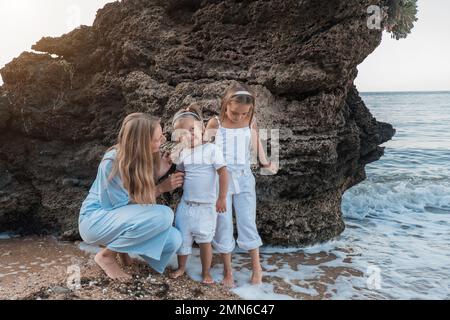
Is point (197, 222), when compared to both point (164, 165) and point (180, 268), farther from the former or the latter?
point (164, 165)

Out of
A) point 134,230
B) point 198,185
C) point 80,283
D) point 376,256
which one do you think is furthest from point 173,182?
point 376,256

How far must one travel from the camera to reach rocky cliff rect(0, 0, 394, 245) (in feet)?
Answer: 15.3

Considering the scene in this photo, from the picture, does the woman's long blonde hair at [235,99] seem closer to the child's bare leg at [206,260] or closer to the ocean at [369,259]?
the child's bare leg at [206,260]

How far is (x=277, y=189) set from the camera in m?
4.79

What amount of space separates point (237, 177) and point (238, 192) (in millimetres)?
136

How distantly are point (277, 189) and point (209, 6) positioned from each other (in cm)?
229

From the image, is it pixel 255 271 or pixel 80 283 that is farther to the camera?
pixel 255 271

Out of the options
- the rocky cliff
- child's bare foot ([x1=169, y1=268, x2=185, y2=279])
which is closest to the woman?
child's bare foot ([x1=169, y1=268, x2=185, y2=279])

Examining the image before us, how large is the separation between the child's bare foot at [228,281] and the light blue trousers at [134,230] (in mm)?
555

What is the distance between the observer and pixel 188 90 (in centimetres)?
478

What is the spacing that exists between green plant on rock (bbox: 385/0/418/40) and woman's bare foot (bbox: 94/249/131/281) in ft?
17.6

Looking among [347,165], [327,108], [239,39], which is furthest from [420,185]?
[239,39]

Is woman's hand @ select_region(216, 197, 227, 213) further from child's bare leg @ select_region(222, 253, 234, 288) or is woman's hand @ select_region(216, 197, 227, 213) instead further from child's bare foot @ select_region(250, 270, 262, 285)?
child's bare foot @ select_region(250, 270, 262, 285)

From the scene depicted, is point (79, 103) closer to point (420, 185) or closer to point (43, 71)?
point (43, 71)
